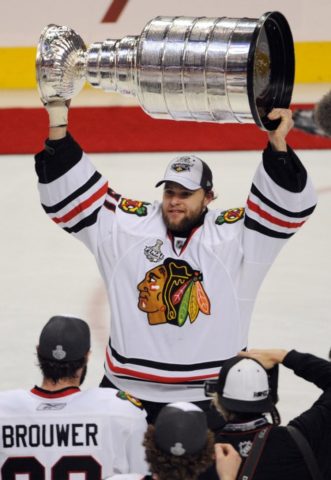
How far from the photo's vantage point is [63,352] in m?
2.70

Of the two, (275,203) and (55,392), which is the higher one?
(275,203)

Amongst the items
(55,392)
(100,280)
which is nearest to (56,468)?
(55,392)

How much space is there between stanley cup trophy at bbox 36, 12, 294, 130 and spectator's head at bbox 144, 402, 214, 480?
1183mm

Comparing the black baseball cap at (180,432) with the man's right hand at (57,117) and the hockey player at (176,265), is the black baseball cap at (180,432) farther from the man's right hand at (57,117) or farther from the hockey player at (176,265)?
the man's right hand at (57,117)

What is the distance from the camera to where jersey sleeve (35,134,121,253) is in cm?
346

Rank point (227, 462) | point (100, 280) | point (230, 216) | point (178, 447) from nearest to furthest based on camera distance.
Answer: point (178, 447) → point (227, 462) → point (230, 216) → point (100, 280)

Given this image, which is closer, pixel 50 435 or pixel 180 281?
pixel 50 435

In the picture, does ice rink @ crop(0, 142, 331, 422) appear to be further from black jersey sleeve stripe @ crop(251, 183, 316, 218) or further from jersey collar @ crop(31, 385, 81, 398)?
jersey collar @ crop(31, 385, 81, 398)

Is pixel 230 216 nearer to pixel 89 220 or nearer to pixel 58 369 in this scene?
pixel 89 220

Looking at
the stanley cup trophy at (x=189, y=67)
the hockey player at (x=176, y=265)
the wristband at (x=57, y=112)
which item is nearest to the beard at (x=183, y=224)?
the hockey player at (x=176, y=265)

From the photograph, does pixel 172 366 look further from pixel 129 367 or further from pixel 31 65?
pixel 31 65

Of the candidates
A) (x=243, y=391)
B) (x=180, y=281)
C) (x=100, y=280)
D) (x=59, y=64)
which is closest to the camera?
(x=243, y=391)

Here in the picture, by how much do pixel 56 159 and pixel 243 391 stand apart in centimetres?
114

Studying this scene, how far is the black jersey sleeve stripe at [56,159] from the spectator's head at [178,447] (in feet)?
4.47
